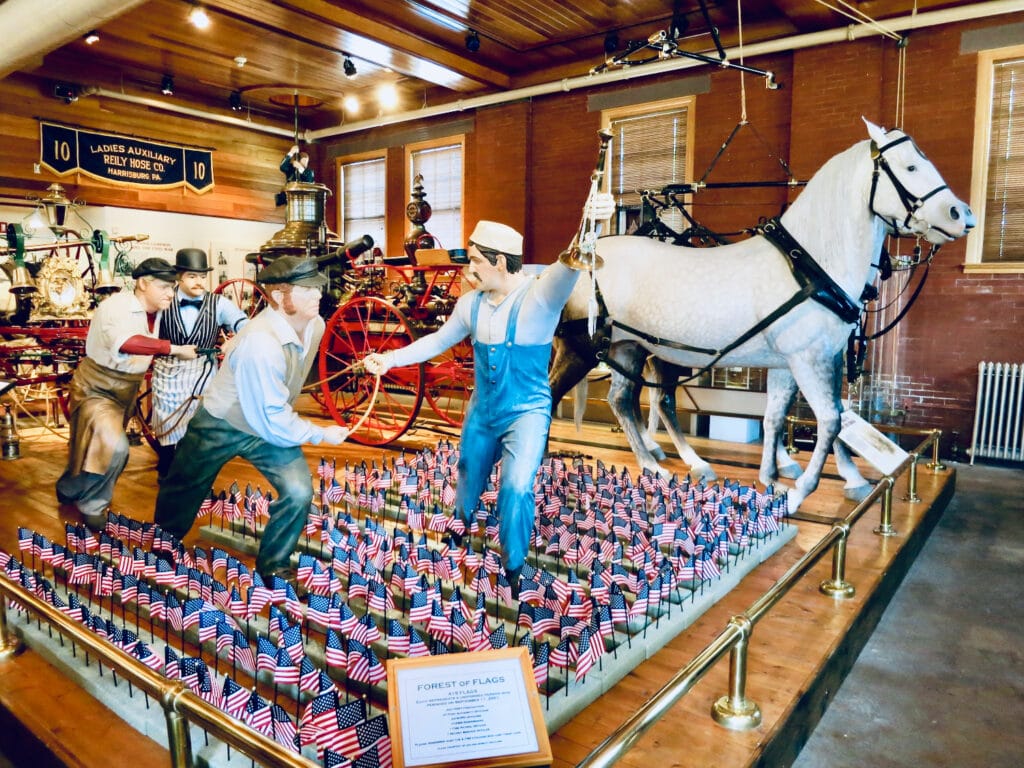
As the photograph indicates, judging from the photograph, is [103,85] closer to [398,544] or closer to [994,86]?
[398,544]

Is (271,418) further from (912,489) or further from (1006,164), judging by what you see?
(1006,164)

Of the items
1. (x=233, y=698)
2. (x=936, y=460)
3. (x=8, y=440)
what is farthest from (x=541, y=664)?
(x=8, y=440)

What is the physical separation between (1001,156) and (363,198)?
871 cm

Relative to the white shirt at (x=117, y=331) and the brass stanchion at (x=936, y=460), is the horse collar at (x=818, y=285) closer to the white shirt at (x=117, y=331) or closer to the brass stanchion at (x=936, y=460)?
the brass stanchion at (x=936, y=460)

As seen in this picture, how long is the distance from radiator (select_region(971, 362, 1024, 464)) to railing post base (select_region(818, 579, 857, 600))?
4118mm

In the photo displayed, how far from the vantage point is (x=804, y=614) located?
9.87 ft

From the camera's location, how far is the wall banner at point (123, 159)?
9438mm

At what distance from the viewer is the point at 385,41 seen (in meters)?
7.88

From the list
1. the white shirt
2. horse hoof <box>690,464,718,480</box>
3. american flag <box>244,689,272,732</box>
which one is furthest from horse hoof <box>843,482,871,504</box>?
the white shirt

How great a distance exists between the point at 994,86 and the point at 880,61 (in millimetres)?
964

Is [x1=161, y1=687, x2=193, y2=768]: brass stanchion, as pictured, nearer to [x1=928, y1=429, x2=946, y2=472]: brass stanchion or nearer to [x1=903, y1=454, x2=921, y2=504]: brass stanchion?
[x1=903, y1=454, x2=921, y2=504]: brass stanchion

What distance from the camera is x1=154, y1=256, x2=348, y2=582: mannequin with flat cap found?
2883 millimetres

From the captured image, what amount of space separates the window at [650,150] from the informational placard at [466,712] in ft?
23.0

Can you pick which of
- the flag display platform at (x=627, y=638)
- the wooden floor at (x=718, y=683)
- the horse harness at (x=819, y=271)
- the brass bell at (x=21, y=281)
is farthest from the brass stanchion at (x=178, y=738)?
the brass bell at (x=21, y=281)
